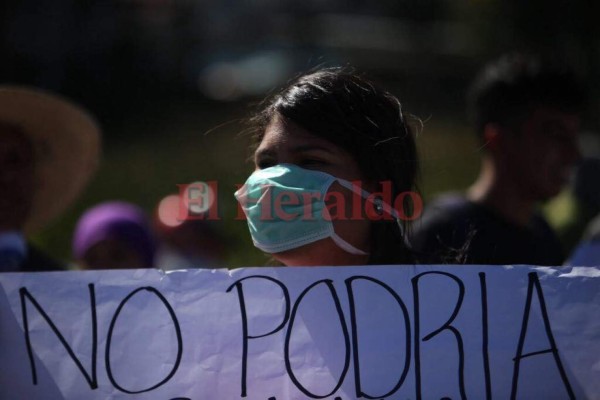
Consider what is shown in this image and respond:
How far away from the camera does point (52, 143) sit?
10.7 ft

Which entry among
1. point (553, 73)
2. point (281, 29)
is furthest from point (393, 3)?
point (553, 73)

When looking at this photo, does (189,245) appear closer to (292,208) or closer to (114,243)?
(114,243)

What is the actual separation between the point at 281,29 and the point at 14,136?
37.5 feet

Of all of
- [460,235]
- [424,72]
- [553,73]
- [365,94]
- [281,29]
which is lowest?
[460,235]

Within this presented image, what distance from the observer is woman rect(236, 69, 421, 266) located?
200 cm

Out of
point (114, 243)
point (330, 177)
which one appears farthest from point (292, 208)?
point (114, 243)

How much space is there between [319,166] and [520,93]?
1775 millimetres

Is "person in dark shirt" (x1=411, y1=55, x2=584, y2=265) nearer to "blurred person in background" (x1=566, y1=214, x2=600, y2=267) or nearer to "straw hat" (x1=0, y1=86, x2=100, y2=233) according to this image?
"blurred person in background" (x1=566, y1=214, x2=600, y2=267)

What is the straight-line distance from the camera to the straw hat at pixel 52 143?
309cm

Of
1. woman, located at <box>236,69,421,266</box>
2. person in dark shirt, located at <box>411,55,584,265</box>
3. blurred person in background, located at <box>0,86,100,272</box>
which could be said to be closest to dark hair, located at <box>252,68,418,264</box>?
woman, located at <box>236,69,421,266</box>

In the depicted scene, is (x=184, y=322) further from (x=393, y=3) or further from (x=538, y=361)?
(x=393, y=3)

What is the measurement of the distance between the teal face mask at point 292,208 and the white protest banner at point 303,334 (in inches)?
3.1

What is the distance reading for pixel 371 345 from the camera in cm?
195

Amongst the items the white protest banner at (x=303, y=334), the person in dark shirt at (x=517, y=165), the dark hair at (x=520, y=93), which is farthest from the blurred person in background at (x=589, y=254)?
the white protest banner at (x=303, y=334)
